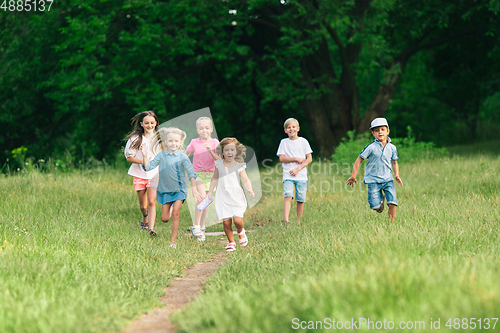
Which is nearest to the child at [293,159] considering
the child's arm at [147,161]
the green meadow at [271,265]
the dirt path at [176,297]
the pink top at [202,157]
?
the green meadow at [271,265]

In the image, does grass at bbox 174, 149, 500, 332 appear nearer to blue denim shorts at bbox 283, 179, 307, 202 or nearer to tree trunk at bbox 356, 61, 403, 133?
blue denim shorts at bbox 283, 179, 307, 202

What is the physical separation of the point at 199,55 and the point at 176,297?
522 inches

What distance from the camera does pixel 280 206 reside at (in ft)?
31.7

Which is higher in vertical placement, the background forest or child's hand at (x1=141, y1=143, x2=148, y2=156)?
the background forest

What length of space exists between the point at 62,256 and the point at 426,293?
13.1ft

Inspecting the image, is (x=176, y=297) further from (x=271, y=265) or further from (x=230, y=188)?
(x=230, y=188)

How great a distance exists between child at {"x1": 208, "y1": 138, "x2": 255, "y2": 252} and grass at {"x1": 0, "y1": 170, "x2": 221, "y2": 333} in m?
0.58

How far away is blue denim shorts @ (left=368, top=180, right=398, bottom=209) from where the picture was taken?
21.0 feet

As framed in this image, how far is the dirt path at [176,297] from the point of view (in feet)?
11.1

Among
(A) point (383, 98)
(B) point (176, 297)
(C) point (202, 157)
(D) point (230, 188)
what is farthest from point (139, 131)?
(A) point (383, 98)

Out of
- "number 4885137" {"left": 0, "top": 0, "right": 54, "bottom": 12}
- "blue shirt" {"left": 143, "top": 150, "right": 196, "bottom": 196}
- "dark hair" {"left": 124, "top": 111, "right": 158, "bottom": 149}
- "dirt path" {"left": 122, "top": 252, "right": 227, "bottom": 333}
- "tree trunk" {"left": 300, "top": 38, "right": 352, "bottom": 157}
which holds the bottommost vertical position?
"dirt path" {"left": 122, "top": 252, "right": 227, "bottom": 333}

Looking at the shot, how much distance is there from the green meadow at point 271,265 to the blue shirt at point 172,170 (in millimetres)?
918

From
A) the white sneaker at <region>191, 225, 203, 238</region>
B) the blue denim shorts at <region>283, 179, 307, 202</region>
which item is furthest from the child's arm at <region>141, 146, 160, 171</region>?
the blue denim shorts at <region>283, 179, 307, 202</region>

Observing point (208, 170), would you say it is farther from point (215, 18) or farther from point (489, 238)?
point (215, 18)
